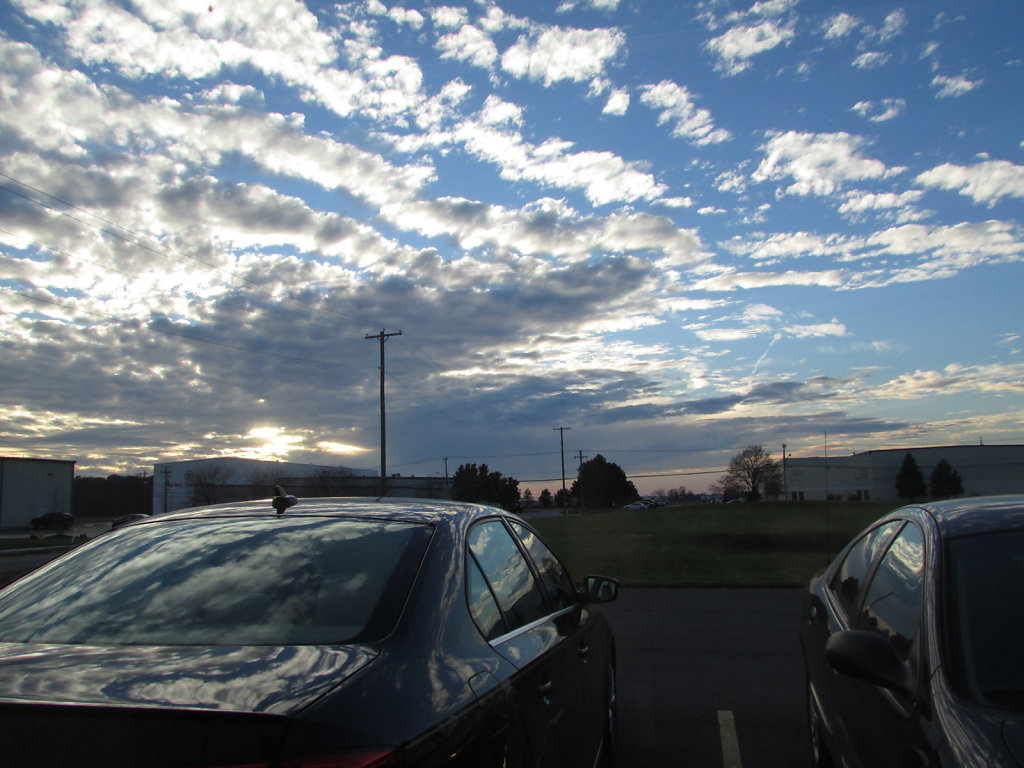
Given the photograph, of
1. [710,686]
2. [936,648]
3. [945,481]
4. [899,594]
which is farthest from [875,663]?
[945,481]

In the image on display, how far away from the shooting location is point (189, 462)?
73.1 m

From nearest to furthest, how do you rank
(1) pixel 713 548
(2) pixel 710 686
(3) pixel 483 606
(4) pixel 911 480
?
(3) pixel 483 606 → (2) pixel 710 686 → (1) pixel 713 548 → (4) pixel 911 480

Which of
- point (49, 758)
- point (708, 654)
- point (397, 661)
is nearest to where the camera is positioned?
point (49, 758)

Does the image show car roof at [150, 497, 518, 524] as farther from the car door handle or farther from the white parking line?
the white parking line

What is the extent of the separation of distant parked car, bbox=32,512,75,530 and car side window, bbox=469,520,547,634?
221 feet

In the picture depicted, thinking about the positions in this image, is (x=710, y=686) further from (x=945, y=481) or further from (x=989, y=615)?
(x=945, y=481)

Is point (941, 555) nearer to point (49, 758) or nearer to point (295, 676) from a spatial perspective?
point (295, 676)

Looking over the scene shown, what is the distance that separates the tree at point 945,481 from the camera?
186 feet

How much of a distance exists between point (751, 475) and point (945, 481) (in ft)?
149

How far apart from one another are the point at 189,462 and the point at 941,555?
77.7 m

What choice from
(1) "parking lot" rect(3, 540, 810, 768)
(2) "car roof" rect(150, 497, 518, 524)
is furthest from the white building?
(2) "car roof" rect(150, 497, 518, 524)

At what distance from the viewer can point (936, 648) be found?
97.1 inches

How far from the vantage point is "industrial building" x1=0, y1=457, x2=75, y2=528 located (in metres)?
65.2

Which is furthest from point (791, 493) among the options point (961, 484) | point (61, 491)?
point (61, 491)
